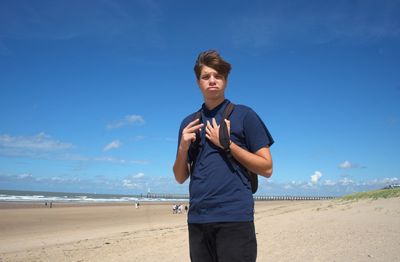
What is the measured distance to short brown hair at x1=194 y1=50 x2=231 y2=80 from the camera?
8.91 feet

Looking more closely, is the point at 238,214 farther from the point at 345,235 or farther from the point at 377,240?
the point at 345,235

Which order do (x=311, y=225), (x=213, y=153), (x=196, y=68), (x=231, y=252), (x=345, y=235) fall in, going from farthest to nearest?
(x=311, y=225), (x=345, y=235), (x=196, y=68), (x=213, y=153), (x=231, y=252)

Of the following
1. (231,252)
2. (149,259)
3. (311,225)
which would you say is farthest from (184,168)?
(311,225)

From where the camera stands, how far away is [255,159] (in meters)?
2.49

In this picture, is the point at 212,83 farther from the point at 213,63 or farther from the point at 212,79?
the point at 213,63

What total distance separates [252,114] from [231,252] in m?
0.89

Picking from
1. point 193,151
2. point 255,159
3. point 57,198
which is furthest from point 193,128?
point 57,198

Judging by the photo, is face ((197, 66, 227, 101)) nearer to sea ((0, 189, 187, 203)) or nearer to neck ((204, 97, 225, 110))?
neck ((204, 97, 225, 110))

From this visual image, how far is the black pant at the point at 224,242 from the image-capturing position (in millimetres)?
2412

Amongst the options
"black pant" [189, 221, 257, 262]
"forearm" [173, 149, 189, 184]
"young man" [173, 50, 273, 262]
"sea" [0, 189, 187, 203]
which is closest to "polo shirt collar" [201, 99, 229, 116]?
"young man" [173, 50, 273, 262]

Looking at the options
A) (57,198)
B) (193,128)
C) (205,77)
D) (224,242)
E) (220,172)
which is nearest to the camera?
(224,242)

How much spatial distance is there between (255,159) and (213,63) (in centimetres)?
72

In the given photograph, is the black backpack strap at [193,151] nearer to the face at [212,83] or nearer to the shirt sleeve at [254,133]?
the face at [212,83]

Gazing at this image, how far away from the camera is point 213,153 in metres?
2.61
